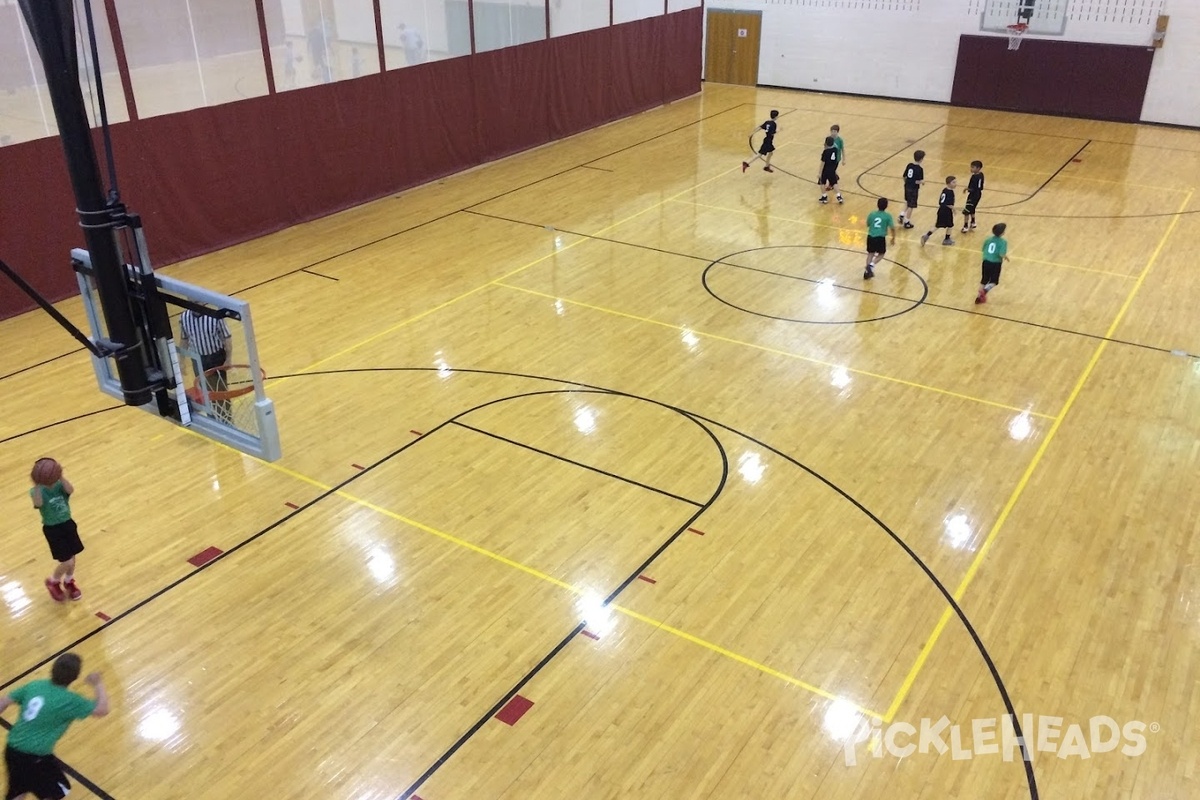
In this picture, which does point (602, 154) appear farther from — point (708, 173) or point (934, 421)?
point (934, 421)

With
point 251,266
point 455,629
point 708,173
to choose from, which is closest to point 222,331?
point 455,629

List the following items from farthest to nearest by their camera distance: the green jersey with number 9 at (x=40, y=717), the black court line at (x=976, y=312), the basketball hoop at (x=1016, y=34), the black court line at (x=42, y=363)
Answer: the basketball hoop at (x=1016, y=34) < the black court line at (x=976, y=312) < the black court line at (x=42, y=363) < the green jersey with number 9 at (x=40, y=717)

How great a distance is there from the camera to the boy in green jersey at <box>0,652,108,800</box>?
16.4 ft

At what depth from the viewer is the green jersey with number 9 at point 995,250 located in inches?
460

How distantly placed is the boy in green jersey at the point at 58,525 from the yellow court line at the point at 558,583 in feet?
6.65

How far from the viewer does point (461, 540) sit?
301 inches

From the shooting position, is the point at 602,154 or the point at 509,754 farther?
the point at 602,154

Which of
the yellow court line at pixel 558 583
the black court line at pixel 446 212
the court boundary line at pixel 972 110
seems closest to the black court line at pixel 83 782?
the yellow court line at pixel 558 583

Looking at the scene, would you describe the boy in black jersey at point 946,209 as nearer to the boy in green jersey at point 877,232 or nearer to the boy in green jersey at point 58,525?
the boy in green jersey at point 877,232

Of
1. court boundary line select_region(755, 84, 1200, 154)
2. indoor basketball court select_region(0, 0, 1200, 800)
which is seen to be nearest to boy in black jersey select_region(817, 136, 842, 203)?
indoor basketball court select_region(0, 0, 1200, 800)

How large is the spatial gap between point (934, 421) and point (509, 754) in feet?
18.7

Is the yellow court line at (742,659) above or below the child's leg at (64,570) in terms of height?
below

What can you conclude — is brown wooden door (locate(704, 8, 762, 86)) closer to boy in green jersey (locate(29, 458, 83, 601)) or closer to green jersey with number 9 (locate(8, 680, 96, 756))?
boy in green jersey (locate(29, 458, 83, 601))

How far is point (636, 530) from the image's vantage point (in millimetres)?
7746
